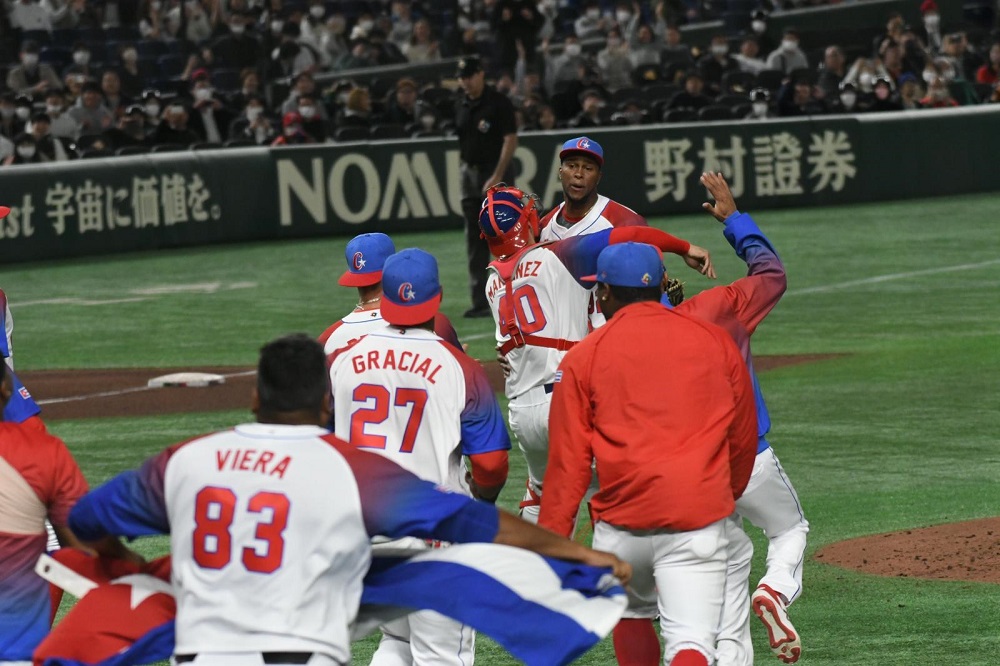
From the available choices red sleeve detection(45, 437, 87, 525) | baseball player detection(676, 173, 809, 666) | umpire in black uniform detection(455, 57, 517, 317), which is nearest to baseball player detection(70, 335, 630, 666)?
red sleeve detection(45, 437, 87, 525)

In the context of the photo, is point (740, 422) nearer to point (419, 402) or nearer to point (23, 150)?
point (419, 402)

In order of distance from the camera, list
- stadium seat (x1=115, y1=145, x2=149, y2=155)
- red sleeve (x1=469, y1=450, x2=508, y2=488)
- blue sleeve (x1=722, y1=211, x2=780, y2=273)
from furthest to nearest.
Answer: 1. stadium seat (x1=115, y1=145, x2=149, y2=155)
2. blue sleeve (x1=722, y1=211, x2=780, y2=273)
3. red sleeve (x1=469, y1=450, x2=508, y2=488)

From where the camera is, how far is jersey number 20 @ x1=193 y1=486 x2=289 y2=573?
14.0 feet

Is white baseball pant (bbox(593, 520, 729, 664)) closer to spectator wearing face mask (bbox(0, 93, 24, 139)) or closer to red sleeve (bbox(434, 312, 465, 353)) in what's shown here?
red sleeve (bbox(434, 312, 465, 353))

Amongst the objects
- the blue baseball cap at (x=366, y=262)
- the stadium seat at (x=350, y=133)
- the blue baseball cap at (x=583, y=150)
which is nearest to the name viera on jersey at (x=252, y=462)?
the blue baseball cap at (x=366, y=262)

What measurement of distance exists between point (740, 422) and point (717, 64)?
23.4 metres

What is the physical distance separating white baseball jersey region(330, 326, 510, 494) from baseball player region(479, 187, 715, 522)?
1.88 metres

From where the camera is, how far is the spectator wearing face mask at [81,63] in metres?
25.6

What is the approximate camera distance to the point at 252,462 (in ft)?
14.2

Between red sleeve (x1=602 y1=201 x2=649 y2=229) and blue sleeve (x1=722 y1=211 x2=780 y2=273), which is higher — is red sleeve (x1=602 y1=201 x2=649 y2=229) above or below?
below

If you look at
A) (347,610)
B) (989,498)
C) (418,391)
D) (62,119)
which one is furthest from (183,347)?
(347,610)

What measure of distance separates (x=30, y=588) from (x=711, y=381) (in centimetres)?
221

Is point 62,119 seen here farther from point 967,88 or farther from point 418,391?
point 418,391

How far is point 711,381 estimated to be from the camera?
5691 millimetres
